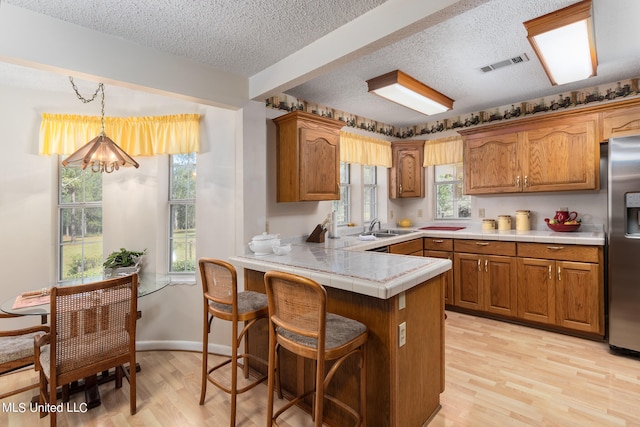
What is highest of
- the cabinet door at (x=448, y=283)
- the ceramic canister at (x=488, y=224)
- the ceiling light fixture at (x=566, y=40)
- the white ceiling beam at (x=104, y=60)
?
the ceiling light fixture at (x=566, y=40)

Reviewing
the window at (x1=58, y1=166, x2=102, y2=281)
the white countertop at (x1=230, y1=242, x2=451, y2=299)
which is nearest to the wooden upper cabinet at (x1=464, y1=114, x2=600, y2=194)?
the white countertop at (x1=230, y1=242, x2=451, y2=299)

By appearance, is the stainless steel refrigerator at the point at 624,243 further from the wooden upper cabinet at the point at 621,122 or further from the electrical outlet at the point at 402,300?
the electrical outlet at the point at 402,300

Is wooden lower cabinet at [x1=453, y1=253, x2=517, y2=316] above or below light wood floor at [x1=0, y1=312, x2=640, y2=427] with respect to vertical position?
above

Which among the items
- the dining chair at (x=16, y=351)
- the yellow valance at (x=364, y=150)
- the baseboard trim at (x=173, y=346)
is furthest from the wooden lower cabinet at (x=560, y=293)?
the dining chair at (x=16, y=351)

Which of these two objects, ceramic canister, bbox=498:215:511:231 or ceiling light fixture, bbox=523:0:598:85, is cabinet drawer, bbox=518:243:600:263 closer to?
ceramic canister, bbox=498:215:511:231

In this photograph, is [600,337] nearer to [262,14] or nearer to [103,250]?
[262,14]

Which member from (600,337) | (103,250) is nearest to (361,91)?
(103,250)

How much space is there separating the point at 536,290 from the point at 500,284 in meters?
0.33

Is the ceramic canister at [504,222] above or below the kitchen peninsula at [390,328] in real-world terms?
above

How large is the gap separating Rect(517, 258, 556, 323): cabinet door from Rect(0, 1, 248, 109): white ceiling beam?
10.8 feet

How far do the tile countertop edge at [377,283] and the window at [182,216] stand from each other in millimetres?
1253

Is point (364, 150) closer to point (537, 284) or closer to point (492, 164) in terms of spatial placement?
point (492, 164)

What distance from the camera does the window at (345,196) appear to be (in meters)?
4.26

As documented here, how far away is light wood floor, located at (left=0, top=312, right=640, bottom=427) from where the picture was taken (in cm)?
197
